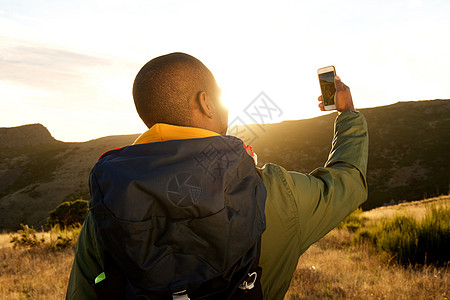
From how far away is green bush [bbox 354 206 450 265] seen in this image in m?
5.57

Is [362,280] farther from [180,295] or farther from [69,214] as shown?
[69,214]

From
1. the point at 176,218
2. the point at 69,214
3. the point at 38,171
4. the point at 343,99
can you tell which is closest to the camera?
the point at 176,218

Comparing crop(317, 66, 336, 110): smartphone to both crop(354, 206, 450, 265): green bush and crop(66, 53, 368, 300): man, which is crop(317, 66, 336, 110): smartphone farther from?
crop(354, 206, 450, 265): green bush

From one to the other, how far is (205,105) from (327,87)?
44.9 inches

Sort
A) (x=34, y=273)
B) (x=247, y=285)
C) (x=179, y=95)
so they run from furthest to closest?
(x=34, y=273), (x=179, y=95), (x=247, y=285)

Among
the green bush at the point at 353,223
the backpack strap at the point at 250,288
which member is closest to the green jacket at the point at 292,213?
the backpack strap at the point at 250,288

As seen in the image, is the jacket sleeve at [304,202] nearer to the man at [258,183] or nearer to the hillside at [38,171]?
the man at [258,183]

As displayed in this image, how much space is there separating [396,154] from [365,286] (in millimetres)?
46187

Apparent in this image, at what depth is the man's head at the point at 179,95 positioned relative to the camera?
1411 mm

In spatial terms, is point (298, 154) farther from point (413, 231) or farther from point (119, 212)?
point (119, 212)

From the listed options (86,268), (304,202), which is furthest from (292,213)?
(86,268)

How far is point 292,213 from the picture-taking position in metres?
1.42

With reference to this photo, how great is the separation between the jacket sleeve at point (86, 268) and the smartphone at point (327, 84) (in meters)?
1.64

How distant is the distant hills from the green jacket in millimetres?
34421
